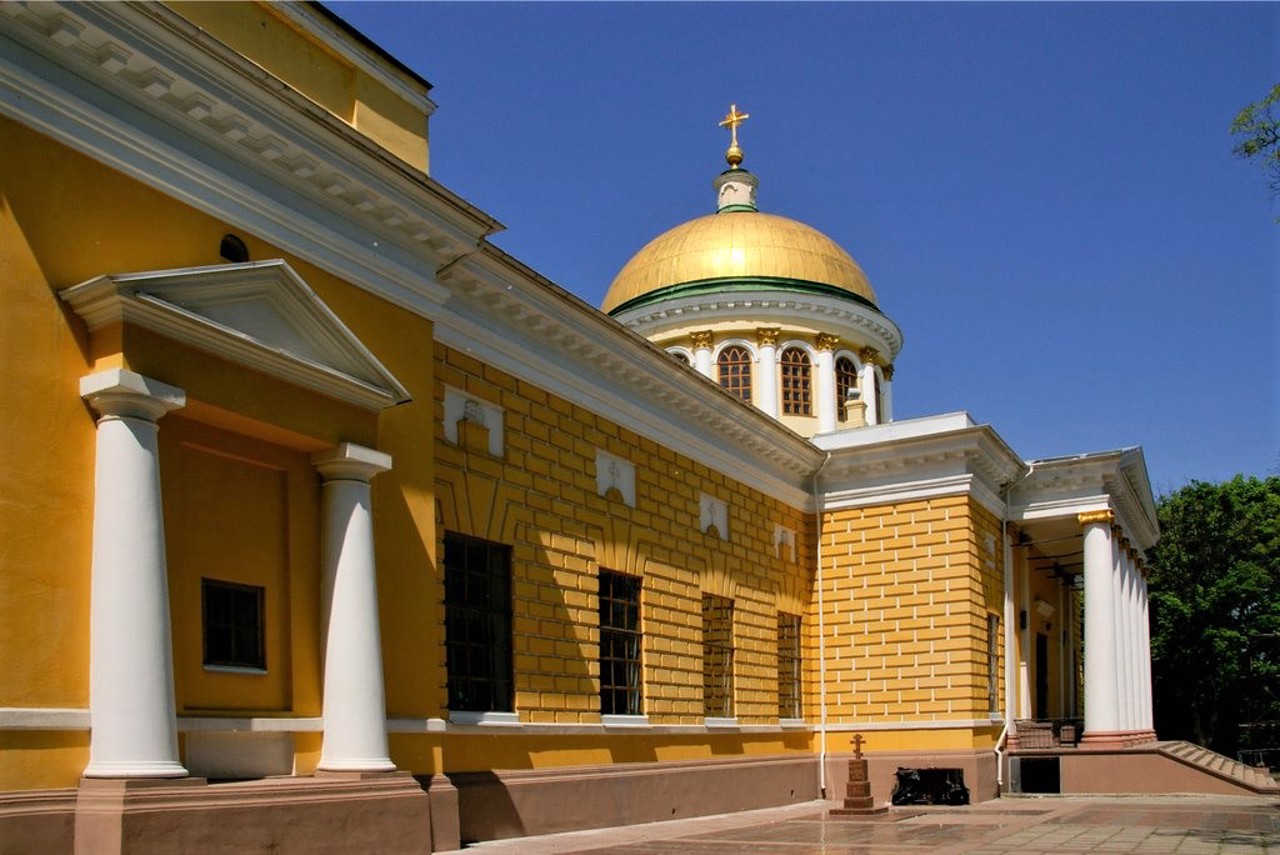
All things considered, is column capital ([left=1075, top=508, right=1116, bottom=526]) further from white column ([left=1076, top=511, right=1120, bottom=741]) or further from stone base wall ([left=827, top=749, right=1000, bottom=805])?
stone base wall ([left=827, top=749, right=1000, bottom=805])

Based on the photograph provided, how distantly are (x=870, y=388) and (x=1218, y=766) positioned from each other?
10.1 meters

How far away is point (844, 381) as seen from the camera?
30.6m

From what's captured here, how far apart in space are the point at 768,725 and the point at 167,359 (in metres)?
14.1

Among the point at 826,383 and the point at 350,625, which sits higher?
the point at 826,383

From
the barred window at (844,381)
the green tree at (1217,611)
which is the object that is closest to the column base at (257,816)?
the barred window at (844,381)

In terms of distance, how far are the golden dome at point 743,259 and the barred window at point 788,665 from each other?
27.2 feet

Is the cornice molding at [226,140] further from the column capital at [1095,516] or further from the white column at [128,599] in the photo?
the column capital at [1095,516]

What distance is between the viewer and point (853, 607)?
24.6 metres

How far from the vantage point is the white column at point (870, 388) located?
3030cm

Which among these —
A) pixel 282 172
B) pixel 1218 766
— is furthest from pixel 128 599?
pixel 1218 766

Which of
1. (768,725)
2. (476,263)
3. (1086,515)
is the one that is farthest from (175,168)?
(1086,515)

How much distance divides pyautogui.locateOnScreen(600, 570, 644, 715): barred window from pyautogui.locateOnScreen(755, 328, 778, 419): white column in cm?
1071

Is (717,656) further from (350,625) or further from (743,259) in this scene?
(743,259)

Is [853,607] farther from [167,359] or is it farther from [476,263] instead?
[167,359]
